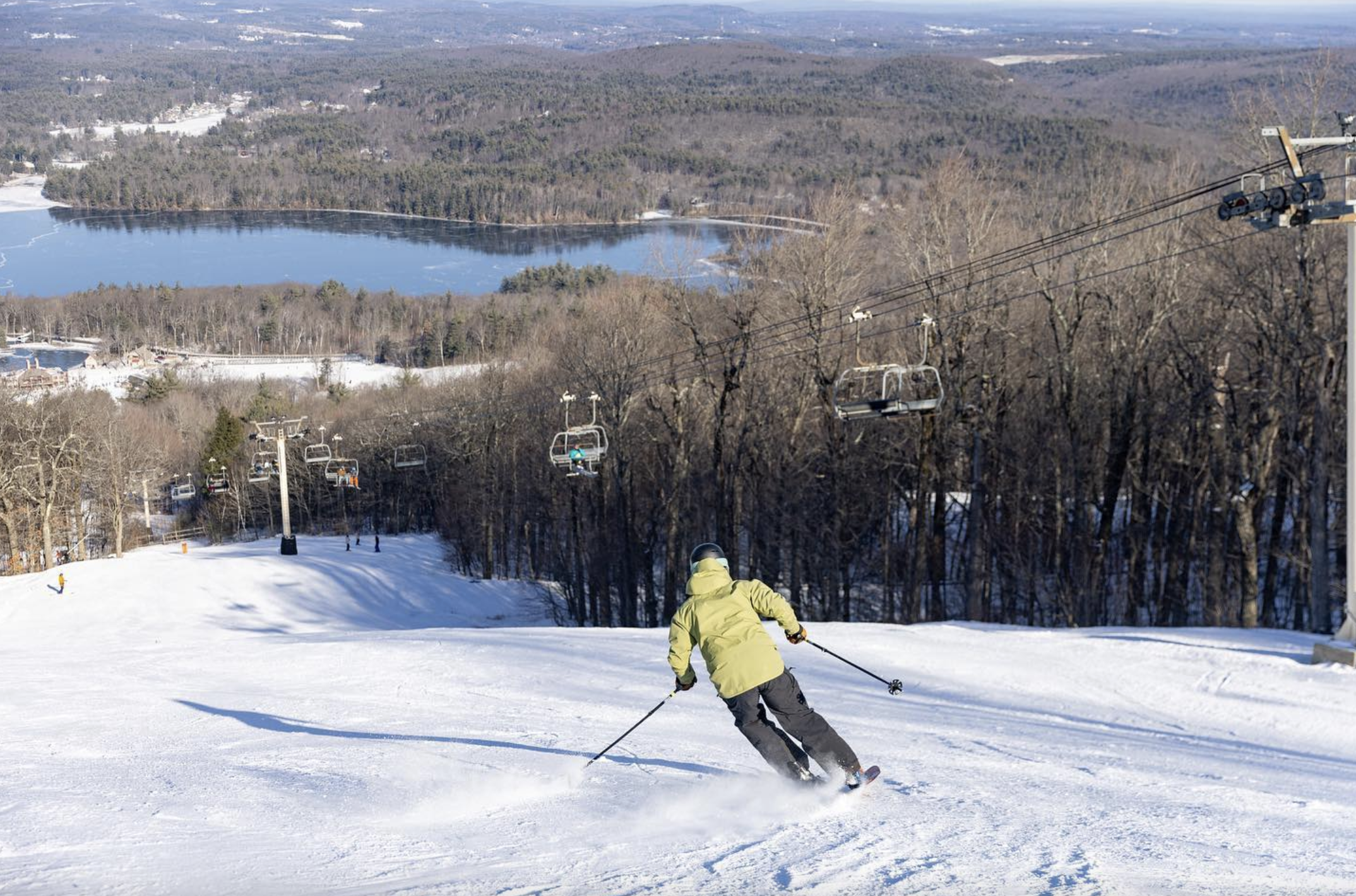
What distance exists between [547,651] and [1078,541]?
45.3 feet

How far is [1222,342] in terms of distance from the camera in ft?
63.4

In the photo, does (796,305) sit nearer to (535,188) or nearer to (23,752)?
(23,752)

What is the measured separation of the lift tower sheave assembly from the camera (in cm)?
927

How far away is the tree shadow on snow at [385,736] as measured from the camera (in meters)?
6.94

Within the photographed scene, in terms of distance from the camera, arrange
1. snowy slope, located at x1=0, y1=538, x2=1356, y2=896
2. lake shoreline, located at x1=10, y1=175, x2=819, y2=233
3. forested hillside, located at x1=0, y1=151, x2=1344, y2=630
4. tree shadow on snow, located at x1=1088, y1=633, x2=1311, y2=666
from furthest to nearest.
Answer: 1. lake shoreline, located at x1=10, y1=175, x2=819, y2=233
2. forested hillside, located at x1=0, y1=151, x2=1344, y2=630
3. tree shadow on snow, located at x1=1088, y1=633, x2=1311, y2=666
4. snowy slope, located at x1=0, y1=538, x2=1356, y2=896

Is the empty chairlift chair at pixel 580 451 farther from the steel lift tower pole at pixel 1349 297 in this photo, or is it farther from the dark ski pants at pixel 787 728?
the dark ski pants at pixel 787 728

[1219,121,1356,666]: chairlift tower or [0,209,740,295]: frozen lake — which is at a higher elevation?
[1219,121,1356,666]: chairlift tower

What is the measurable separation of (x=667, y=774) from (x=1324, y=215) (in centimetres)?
649

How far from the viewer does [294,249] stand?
151250 millimetres

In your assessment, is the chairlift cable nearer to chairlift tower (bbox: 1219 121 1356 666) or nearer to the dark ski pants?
chairlift tower (bbox: 1219 121 1356 666)

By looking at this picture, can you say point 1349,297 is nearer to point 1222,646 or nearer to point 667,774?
point 1222,646

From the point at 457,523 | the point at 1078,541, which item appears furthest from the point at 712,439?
the point at 457,523

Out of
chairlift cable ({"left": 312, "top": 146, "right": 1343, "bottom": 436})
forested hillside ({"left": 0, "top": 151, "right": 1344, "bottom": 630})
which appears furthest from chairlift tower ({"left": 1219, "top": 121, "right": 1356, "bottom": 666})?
forested hillside ({"left": 0, "top": 151, "right": 1344, "bottom": 630})

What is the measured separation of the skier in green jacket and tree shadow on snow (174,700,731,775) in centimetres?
63
